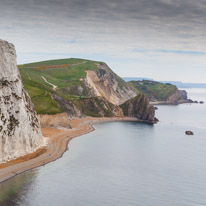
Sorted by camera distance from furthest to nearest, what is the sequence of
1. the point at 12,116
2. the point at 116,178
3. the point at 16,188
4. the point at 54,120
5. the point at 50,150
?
1. the point at 54,120
2. the point at 50,150
3. the point at 12,116
4. the point at 116,178
5. the point at 16,188

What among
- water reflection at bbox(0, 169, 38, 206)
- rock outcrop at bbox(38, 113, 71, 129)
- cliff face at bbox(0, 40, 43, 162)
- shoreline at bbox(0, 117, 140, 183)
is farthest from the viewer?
rock outcrop at bbox(38, 113, 71, 129)

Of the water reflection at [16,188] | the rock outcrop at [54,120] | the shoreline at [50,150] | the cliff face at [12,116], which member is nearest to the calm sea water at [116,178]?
the water reflection at [16,188]

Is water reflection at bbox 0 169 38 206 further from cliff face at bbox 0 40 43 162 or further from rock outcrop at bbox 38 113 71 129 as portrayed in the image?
rock outcrop at bbox 38 113 71 129

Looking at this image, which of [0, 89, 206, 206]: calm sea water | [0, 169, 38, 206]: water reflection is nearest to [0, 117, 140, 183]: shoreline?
[0, 169, 38, 206]: water reflection

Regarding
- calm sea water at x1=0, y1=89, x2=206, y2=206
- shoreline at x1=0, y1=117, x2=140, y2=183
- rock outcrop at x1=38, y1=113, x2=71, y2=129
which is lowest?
calm sea water at x1=0, y1=89, x2=206, y2=206

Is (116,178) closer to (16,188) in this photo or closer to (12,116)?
(16,188)

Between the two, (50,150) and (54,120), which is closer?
(50,150)

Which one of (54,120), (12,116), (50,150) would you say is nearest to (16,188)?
(12,116)

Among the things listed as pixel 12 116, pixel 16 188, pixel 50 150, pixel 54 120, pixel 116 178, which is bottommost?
pixel 116 178
